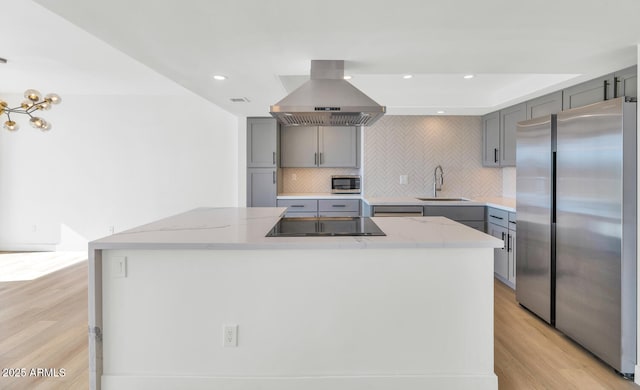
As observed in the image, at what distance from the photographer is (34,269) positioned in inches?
176

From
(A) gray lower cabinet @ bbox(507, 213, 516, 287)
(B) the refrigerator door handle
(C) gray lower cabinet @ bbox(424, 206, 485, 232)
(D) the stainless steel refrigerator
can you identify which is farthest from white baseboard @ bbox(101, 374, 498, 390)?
(C) gray lower cabinet @ bbox(424, 206, 485, 232)

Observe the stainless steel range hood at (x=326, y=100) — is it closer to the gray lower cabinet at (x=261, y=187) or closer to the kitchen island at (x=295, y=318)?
the kitchen island at (x=295, y=318)

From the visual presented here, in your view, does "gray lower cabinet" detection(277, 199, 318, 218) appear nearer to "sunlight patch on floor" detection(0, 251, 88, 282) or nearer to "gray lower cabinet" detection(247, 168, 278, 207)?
"gray lower cabinet" detection(247, 168, 278, 207)

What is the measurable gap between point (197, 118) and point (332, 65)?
134 inches

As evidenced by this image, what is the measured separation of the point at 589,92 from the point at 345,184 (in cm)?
300

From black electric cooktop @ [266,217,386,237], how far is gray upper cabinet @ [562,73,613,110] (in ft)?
6.95

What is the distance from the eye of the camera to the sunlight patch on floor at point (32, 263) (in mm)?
4215

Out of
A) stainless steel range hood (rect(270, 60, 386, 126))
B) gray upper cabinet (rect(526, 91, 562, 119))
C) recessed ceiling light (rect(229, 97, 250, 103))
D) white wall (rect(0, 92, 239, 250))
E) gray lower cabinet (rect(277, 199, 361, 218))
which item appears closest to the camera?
stainless steel range hood (rect(270, 60, 386, 126))

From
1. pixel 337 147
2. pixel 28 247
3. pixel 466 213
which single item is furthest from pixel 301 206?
pixel 28 247

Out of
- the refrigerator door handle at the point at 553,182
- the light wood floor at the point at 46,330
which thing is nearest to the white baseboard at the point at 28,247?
the light wood floor at the point at 46,330

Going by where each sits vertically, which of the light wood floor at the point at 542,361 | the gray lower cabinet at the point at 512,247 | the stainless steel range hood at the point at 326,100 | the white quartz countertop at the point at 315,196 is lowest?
the light wood floor at the point at 542,361

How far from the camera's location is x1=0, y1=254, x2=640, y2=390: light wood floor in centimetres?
210

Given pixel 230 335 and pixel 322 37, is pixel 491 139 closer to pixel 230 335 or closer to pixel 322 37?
pixel 322 37

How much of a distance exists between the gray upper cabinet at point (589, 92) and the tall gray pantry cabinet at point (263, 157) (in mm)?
3334
